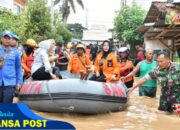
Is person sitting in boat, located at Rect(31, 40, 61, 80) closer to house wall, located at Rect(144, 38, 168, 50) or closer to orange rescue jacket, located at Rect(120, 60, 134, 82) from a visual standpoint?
orange rescue jacket, located at Rect(120, 60, 134, 82)

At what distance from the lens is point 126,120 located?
880cm

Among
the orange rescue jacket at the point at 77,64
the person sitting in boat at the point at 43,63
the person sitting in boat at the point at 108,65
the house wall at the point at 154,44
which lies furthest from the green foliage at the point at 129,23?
the person sitting in boat at the point at 43,63

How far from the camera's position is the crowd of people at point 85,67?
24.4 feet

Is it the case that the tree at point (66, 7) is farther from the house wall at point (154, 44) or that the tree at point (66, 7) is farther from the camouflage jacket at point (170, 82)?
the camouflage jacket at point (170, 82)

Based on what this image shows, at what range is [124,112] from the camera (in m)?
9.50

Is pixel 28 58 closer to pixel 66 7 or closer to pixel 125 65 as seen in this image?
pixel 125 65

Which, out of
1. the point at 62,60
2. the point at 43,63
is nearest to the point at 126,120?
the point at 43,63

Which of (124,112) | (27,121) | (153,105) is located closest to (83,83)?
(124,112)

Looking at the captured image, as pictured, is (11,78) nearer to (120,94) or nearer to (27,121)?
(120,94)

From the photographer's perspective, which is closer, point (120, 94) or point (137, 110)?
point (120, 94)

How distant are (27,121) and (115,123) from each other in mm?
4548

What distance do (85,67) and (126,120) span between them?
2.00 metres

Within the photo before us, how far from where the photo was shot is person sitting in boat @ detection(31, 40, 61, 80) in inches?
354

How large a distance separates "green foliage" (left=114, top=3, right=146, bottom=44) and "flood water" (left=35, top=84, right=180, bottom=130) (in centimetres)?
2412
